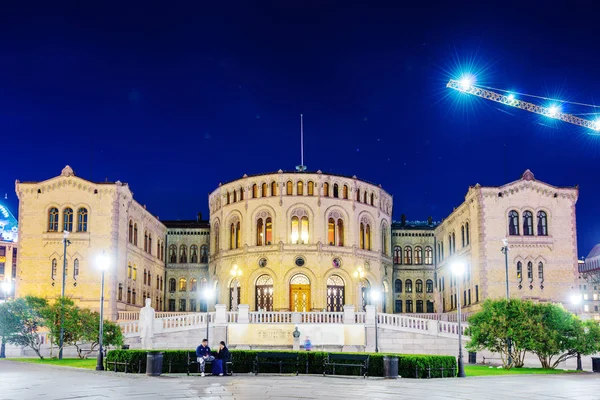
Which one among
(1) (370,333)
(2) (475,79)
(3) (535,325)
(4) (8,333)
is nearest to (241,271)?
(1) (370,333)

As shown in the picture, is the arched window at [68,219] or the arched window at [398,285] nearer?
the arched window at [68,219]

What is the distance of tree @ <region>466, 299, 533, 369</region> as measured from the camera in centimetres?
3881

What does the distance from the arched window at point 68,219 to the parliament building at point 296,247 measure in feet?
0.28

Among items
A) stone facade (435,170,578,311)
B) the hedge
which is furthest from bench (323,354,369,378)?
stone facade (435,170,578,311)

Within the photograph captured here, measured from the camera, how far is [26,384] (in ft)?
79.3

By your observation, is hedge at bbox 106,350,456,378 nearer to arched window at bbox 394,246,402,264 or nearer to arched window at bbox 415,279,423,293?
arched window at bbox 394,246,402,264

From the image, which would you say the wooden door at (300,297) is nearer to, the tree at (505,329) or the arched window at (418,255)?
the arched window at (418,255)

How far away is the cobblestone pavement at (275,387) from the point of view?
21156mm

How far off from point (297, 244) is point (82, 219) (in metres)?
18.1

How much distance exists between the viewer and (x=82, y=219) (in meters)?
58.1

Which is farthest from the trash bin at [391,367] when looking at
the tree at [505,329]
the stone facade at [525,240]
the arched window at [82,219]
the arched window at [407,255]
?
the arched window at [407,255]

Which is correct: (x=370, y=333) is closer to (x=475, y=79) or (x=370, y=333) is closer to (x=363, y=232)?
(x=363, y=232)

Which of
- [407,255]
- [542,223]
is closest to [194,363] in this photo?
[542,223]

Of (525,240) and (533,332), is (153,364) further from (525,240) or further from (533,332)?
(525,240)
